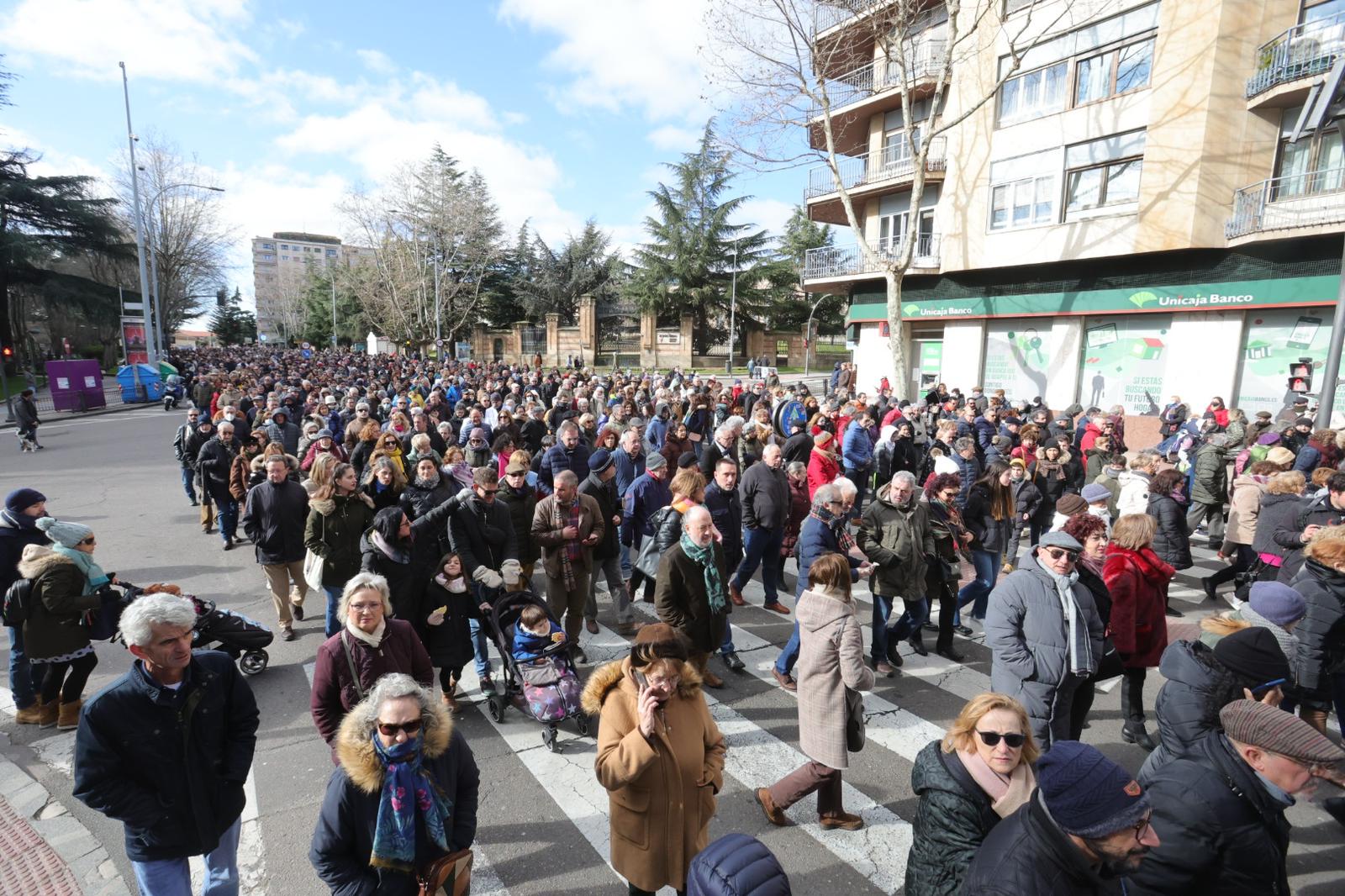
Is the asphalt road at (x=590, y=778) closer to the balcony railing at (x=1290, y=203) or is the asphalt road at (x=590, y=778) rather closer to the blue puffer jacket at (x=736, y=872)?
the blue puffer jacket at (x=736, y=872)

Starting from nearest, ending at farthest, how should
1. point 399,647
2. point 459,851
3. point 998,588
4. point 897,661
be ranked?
point 459,851 < point 399,647 < point 998,588 < point 897,661

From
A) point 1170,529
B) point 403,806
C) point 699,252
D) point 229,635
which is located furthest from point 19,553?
point 699,252

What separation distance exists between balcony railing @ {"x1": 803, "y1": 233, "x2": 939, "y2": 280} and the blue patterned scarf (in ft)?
76.7

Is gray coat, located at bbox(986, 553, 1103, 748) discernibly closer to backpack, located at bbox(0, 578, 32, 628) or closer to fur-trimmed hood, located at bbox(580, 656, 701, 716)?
fur-trimmed hood, located at bbox(580, 656, 701, 716)

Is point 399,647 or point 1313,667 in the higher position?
point 399,647

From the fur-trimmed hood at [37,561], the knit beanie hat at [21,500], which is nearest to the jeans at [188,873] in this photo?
the fur-trimmed hood at [37,561]

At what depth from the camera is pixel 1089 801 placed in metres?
1.88

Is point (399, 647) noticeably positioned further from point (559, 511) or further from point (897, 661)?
point (897, 661)

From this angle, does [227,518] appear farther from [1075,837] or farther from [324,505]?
[1075,837]

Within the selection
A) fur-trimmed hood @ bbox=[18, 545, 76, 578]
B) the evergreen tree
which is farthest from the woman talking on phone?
the evergreen tree

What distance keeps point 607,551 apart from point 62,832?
14.0 feet

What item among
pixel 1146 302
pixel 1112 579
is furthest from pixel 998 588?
pixel 1146 302

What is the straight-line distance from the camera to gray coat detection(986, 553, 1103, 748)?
12.7 ft

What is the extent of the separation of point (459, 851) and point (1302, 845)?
4.70m
